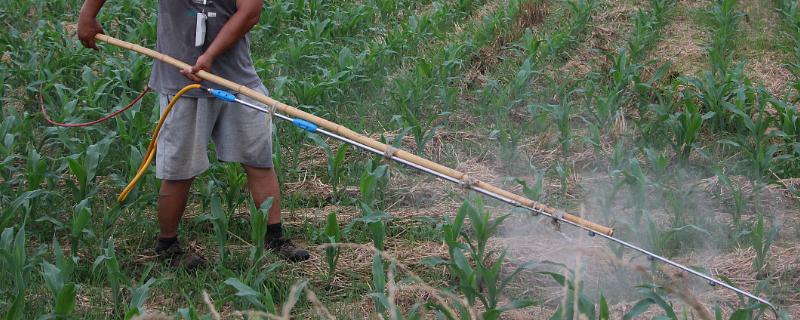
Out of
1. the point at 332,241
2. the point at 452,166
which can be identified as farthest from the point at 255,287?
the point at 452,166

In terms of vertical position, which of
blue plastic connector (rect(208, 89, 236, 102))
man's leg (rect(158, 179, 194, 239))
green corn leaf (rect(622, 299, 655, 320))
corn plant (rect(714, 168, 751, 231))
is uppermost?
blue plastic connector (rect(208, 89, 236, 102))

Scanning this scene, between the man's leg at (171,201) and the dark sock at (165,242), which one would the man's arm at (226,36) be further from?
the dark sock at (165,242)

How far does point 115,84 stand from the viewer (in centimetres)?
632

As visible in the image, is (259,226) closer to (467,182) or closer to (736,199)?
(467,182)

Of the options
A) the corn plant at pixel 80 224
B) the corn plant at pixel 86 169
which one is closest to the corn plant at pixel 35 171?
the corn plant at pixel 86 169

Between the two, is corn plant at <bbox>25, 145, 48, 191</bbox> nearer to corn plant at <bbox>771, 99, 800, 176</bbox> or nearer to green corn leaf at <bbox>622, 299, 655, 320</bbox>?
green corn leaf at <bbox>622, 299, 655, 320</bbox>

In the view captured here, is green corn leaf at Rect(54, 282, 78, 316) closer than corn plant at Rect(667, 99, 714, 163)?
Yes

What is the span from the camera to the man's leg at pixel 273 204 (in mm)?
4320

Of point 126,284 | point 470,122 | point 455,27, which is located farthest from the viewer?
point 455,27

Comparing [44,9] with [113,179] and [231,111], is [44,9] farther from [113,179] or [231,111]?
[231,111]

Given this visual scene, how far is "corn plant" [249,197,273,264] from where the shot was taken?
13.6ft

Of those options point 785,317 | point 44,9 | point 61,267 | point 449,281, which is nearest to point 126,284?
point 61,267

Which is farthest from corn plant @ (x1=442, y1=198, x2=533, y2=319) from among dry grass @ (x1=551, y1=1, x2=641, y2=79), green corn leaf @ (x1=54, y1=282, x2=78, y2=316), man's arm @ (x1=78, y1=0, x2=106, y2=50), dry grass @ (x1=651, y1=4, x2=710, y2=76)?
dry grass @ (x1=651, y1=4, x2=710, y2=76)

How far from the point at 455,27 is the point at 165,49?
459 cm
